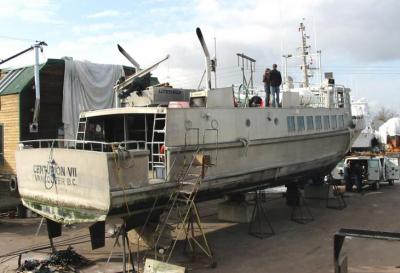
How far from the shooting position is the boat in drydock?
27.6ft

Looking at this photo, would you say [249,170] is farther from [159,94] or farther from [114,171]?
[114,171]

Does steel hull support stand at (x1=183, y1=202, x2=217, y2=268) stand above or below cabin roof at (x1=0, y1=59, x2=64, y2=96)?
below

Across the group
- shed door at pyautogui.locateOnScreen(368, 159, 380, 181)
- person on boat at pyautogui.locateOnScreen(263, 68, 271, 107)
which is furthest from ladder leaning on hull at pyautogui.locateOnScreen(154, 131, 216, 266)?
shed door at pyautogui.locateOnScreen(368, 159, 380, 181)

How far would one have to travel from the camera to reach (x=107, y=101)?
18.3m

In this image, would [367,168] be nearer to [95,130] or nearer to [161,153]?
[95,130]

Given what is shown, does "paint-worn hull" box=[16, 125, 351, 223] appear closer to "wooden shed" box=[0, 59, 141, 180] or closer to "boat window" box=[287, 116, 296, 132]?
"boat window" box=[287, 116, 296, 132]

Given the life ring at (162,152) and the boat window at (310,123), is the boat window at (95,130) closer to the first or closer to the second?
the life ring at (162,152)

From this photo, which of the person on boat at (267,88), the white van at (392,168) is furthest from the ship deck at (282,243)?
the white van at (392,168)

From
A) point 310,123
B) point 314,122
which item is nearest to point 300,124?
point 310,123

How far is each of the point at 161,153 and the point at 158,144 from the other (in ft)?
0.85

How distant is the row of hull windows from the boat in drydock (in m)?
0.03

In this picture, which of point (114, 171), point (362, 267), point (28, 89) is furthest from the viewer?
point (28, 89)

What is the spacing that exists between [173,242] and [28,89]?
8.85 m

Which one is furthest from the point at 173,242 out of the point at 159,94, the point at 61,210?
the point at 159,94
